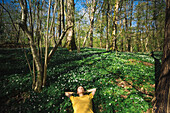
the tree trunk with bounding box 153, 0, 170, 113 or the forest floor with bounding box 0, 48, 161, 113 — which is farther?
the forest floor with bounding box 0, 48, 161, 113

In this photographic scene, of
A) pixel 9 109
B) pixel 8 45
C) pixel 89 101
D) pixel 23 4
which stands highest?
pixel 23 4

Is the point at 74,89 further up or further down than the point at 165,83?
further down

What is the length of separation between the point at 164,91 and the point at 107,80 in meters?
2.89

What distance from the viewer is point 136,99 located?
3.53 m

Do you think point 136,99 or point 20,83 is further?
point 20,83

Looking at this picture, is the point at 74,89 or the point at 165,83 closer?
the point at 165,83

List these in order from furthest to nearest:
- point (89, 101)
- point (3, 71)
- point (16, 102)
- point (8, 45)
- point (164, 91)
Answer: point (8, 45), point (3, 71), point (16, 102), point (89, 101), point (164, 91)

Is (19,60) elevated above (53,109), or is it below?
above

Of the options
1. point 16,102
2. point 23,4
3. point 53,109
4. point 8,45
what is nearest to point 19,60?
point 16,102

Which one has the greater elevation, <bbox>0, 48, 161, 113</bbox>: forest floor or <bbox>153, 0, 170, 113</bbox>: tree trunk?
<bbox>153, 0, 170, 113</bbox>: tree trunk

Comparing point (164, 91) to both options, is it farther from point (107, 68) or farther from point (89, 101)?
point (107, 68)

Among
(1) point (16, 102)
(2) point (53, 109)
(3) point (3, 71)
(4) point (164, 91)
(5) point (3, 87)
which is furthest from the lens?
(3) point (3, 71)

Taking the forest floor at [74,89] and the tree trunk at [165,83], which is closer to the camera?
the tree trunk at [165,83]

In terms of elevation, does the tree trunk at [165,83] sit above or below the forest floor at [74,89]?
above
